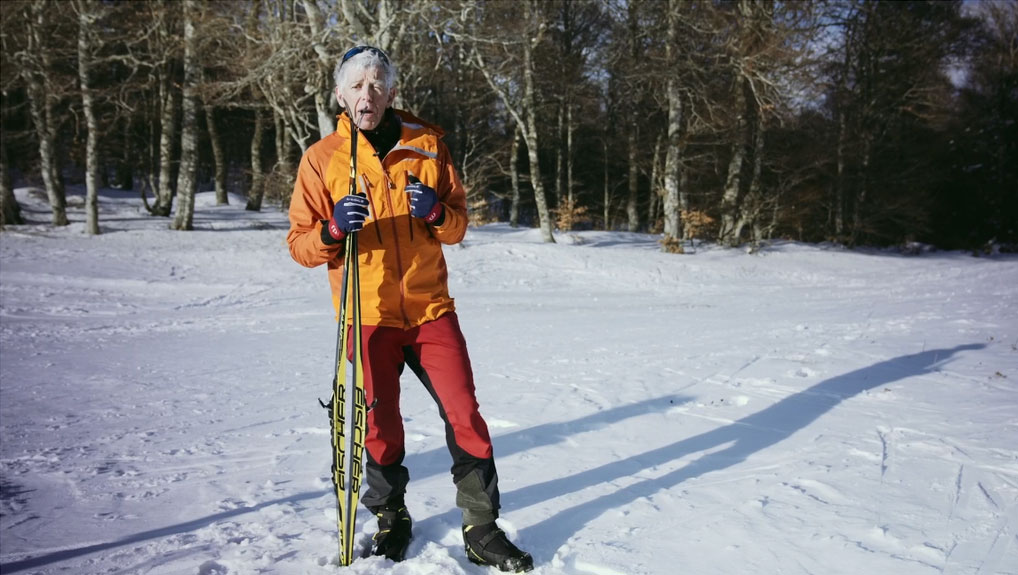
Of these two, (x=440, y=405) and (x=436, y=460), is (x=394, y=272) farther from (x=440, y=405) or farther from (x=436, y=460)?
(x=436, y=460)

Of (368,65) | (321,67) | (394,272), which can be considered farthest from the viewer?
(321,67)

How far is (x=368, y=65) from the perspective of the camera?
2557mm

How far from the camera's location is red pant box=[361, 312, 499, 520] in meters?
2.66

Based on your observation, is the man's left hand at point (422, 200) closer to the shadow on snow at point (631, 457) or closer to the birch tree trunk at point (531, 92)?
the shadow on snow at point (631, 457)

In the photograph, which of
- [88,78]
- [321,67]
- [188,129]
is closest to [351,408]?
[321,67]

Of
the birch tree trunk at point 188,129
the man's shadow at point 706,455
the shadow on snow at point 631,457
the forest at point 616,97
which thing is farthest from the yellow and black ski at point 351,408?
the birch tree trunk at point 188,129

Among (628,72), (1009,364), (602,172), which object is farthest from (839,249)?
(1009,364)

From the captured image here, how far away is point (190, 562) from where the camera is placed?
8.28ft

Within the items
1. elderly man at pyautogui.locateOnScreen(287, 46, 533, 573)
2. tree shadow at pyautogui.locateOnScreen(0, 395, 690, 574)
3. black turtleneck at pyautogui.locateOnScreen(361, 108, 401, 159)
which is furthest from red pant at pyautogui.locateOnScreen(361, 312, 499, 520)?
black turtleneck at pyautogui.locateOnScreen(361, 108, 401, 159)

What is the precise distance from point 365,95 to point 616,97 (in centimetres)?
2587

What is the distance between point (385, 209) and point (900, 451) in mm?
3578

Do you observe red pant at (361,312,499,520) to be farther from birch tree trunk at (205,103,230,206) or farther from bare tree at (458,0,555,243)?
birch tree trunk at (205,103,230,206)

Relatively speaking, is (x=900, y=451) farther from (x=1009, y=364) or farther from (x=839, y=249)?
(x=839, y=249)

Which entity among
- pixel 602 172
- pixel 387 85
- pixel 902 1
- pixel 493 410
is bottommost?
pixel 493 410
